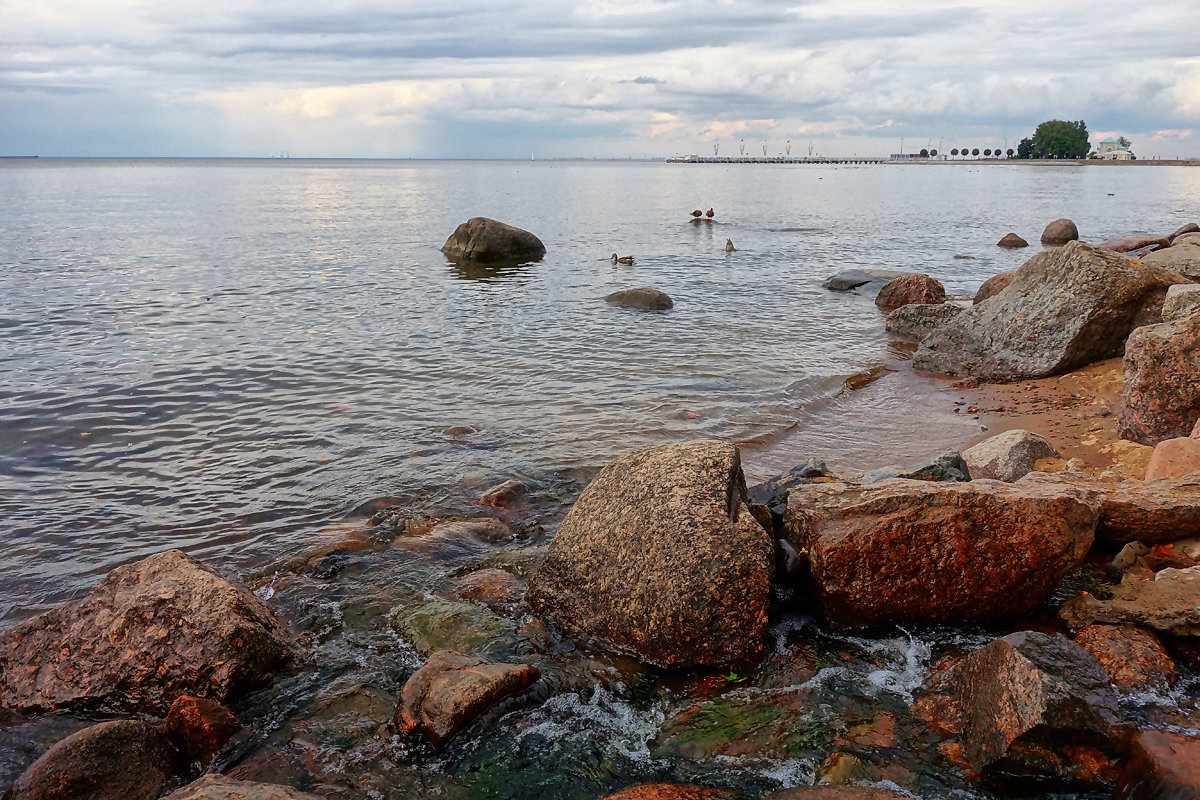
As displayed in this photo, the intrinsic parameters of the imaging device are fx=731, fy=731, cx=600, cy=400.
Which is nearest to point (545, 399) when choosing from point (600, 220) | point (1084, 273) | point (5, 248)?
point (1084, 273)

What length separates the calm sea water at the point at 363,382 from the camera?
8.70 metres

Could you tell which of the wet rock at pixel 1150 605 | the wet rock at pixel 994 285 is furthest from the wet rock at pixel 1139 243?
the wet rock at pixel 1150 605

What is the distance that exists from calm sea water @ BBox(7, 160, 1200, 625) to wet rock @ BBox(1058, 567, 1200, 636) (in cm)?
424

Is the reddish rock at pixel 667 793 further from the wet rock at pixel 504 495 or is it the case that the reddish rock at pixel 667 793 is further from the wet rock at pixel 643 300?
the wet rock at pixel 643 300

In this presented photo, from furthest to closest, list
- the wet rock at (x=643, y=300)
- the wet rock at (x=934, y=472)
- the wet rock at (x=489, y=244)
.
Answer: the wet rock at (x=489, y=244) → the wet rock at (x=643, y=300) → the wet rock at (x=934, y=472)

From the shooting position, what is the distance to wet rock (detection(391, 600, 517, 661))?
5.69m

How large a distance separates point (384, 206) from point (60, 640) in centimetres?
6112

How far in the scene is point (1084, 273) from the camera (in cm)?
1155

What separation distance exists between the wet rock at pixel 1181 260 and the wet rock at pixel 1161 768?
38.8 feet

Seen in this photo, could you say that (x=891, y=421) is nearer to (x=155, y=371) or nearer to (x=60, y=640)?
(x=60, y=640)

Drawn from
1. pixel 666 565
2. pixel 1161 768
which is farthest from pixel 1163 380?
pixel 666 565

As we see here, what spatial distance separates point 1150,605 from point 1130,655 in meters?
0.48

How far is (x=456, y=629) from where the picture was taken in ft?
19.4

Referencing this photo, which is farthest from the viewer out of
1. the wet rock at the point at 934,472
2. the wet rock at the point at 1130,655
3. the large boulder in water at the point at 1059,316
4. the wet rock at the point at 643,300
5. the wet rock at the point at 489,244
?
the wet rock at the point at 489,244
